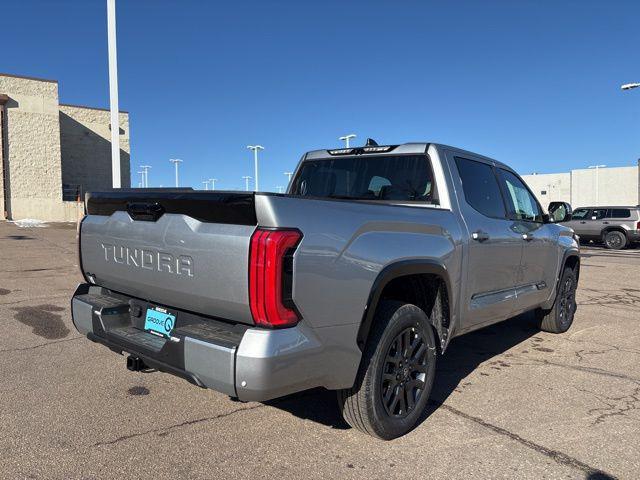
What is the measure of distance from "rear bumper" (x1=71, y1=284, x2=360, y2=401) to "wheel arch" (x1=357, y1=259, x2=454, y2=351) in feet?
0.46

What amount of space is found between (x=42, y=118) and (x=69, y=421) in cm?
3432

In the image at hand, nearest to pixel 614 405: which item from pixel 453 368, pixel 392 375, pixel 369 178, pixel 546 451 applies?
pixel 546 451

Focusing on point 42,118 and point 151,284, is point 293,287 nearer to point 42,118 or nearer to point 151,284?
point 151,284

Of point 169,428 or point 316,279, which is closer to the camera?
point 316,279

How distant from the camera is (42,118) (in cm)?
3234

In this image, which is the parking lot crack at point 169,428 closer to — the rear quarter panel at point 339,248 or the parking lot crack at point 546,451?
the rear quarter panel at point 339,248

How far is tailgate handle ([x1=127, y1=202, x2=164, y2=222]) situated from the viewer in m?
2.90

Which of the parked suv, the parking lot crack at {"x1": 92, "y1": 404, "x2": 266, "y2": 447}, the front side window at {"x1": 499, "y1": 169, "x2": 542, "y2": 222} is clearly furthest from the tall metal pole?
the parked suv

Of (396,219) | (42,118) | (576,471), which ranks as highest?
(42,118)

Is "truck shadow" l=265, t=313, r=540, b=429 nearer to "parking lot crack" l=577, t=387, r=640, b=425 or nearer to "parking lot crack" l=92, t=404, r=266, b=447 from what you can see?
"parking lot crack" l=92, t=404, r=266, b=447

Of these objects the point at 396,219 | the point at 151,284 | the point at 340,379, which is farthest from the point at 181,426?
the point at 396,219

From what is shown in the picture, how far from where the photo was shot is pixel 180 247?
8.95ft

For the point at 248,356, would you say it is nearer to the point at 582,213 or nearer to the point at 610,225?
the point at 610,225

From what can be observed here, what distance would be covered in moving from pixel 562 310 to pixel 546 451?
3.45m
